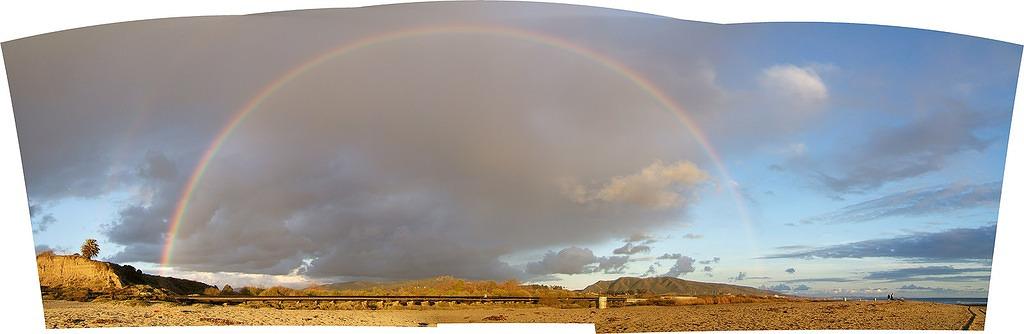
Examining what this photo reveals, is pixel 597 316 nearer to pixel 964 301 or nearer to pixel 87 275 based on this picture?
pixel 964 301

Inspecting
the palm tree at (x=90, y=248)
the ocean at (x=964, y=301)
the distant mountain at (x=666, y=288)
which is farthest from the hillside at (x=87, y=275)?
the ocean at (x=964, y=301)

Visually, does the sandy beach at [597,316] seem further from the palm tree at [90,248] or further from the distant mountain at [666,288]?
the palm tree at [90,248]

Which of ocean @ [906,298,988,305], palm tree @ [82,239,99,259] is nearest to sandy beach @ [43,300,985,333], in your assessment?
ocean @ [906,298,988,305]

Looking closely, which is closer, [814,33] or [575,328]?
[575,328]

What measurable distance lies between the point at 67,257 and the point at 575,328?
15372 mm

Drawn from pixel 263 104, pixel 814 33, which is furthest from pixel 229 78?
pixel 814 33

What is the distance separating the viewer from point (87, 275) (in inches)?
1026

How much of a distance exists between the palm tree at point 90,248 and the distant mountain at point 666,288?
14.5 meters

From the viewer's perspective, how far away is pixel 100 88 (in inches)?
1006

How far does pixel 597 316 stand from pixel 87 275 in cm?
1512

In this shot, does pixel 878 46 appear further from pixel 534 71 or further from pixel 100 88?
pixel 100 88

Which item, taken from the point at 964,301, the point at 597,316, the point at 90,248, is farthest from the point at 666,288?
the point at 90,248

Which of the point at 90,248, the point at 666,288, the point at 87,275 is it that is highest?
the point at 666,288

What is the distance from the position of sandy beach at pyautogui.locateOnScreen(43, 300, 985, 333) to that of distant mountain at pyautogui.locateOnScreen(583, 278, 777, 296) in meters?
0.39
